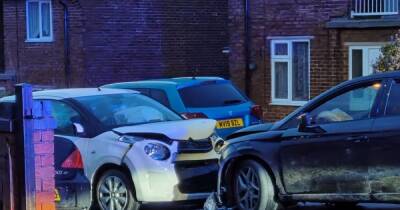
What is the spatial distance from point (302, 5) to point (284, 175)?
865 centimetres

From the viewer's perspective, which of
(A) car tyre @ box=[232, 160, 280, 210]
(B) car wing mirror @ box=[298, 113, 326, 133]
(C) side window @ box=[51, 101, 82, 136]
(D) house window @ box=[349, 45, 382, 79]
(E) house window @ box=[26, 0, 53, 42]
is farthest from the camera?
(E) house window @ box=[26, 0, 53, 42]

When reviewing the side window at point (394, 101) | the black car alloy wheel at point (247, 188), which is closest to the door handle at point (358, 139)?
the side window at point (394, 101)

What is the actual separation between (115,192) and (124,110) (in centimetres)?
119

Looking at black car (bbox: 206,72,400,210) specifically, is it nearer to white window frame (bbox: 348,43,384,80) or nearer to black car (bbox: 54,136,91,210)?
black car (bbox: 54,136,91,210)

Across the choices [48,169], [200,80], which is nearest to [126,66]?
[200,80]

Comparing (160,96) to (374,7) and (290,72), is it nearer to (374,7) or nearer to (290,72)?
(290,72)

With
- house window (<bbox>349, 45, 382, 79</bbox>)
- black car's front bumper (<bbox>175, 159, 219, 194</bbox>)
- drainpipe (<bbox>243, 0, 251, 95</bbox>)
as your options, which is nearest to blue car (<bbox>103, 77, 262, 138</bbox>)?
black car's front bumper (<bbox>175, 159, 219, 194</bbox>)

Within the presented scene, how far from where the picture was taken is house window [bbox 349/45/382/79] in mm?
15406

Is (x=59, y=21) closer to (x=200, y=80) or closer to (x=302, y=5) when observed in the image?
(x=302, y=5)

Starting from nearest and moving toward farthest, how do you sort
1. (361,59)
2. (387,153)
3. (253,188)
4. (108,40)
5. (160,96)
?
1. (387,153)
2. (253,188)
3. (160,96)
4. (361,59)
5. (108,40)

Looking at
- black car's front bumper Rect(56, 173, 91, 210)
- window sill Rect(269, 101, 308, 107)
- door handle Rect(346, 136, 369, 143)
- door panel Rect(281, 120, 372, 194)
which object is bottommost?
black car's front bumper Rect(56, 173, 91, 210)

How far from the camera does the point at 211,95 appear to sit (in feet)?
40.2

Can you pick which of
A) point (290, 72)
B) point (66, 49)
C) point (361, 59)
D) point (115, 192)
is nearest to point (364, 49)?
point (361, 59)

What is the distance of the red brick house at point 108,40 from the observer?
20844 millimetres
